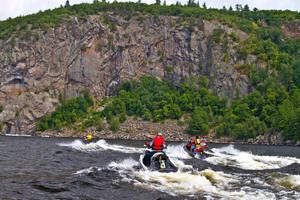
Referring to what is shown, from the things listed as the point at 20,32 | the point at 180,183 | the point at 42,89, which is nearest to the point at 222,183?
the point at 180,183

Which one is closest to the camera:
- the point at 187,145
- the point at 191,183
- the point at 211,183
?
the point at 191,183

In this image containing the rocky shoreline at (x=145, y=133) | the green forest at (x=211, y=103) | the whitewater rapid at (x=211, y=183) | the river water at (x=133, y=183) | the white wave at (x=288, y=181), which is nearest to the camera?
the river water at (x=133, y=183)

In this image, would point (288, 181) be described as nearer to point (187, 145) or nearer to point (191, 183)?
point (191, 183)

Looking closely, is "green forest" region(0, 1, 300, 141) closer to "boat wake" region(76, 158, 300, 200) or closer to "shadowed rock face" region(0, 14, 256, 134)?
"shadowed rock face" region(0, 14, 256, 134)

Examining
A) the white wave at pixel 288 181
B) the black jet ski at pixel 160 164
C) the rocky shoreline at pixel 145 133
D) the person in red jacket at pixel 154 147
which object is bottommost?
the rocky shoreline at pixel 145 133

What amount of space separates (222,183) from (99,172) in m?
9.89

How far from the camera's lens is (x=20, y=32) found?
198 meters

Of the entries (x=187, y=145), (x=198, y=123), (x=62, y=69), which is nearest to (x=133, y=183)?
(x=187, y=145)

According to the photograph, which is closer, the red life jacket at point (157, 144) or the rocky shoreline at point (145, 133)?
the red life jacket at point (157, 144)

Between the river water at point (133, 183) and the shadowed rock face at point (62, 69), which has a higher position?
the shadowed rock face at point (62, 69)

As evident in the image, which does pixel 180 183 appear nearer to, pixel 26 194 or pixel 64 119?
pixel 26 194

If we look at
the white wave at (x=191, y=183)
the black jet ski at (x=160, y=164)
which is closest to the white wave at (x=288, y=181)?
the white wave at (x=191, y=183)

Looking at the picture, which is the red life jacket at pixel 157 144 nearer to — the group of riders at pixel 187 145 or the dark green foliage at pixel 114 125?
the group of riders at pixel 187 145

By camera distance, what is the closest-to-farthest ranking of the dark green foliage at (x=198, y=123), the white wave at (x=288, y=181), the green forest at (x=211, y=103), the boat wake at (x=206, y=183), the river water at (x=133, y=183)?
the river water at (x=133, y=183) → the boat wake at (x=206, y=183) → the white wave at (x=288, y=181) → the dark green foliage at (x=198, y=123) → the green forest at (x=211, y=103)
